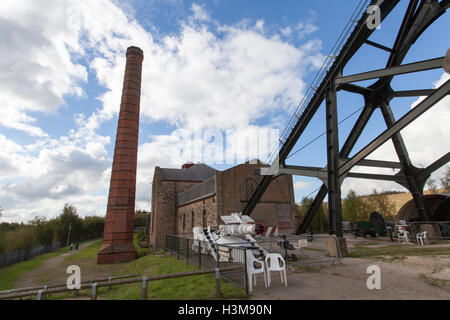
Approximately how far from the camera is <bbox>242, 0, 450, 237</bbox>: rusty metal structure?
1001 cm

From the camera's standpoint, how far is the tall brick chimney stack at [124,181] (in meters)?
24.4

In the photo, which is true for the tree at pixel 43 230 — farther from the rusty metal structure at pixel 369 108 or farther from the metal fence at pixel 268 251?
the rusty metal structure at pixel 369 108

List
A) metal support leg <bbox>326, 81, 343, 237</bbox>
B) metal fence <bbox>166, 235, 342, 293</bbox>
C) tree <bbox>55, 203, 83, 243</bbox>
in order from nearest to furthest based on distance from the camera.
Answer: metal fence <bbox>166, 235, 342, 293</bbox>, metal support leg <bbox>326, 81, 343, 237</bbox>, tree <bbox>55, 203, 83, 243</bbox>

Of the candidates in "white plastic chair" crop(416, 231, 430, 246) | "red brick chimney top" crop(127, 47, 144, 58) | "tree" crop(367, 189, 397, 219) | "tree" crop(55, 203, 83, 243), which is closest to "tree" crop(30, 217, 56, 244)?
"tree" crop(55, 203, 83, 243)

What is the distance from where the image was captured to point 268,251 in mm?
11648

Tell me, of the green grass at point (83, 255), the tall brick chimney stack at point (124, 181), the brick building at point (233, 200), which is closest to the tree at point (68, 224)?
the green grass at point (83, 255)

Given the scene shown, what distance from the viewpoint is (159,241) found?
30.9m

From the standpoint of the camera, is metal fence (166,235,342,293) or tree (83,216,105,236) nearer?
metal fence (166,235,342,293)

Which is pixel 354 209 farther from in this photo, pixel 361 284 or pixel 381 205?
pixel 361 284

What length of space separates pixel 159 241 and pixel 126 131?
14789 mm

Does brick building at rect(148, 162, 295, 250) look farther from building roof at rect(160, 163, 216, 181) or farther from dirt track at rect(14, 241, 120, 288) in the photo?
dirt track at rect(14, 241, 120, 288)

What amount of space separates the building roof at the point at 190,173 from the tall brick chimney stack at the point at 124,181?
10.6 metres

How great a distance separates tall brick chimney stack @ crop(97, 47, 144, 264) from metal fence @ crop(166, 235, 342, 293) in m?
10.3

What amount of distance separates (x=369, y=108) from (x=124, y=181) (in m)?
23.6
